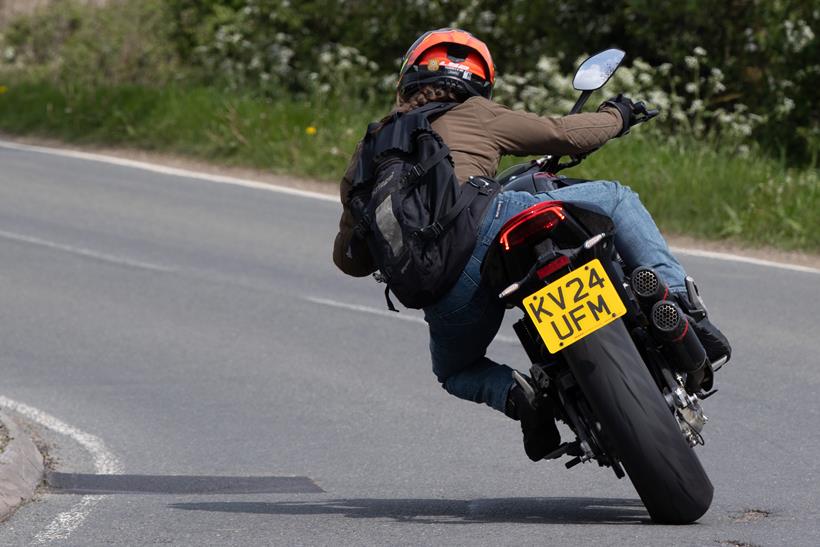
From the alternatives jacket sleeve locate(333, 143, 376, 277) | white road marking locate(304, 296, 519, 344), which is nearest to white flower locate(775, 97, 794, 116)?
white road marking locate(304, 296, 519, 344)

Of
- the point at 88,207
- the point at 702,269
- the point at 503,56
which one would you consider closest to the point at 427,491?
the point at 702,269

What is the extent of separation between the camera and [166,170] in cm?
1611

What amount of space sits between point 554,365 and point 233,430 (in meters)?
3.01

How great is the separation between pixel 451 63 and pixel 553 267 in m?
1.00

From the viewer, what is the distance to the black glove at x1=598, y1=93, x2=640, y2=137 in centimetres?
578

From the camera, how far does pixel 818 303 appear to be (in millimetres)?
10547

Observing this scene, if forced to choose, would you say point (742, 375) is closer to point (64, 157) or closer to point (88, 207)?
point (88, 207)

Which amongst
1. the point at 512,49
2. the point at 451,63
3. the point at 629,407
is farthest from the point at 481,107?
the point at 512,49

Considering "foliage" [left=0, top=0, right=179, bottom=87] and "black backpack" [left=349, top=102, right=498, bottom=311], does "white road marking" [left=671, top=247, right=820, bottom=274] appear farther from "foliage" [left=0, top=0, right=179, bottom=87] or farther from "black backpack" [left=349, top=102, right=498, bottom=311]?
"foliage" [left=0, top=0, right=179, bottom=87]

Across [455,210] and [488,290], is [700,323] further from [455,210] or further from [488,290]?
[455,210]

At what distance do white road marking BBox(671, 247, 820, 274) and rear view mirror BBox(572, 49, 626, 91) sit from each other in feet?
20.8

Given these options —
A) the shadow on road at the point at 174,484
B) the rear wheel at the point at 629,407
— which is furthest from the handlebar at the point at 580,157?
the shadow on road at the point at 174,484

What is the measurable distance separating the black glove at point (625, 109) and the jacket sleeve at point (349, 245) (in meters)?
0.98

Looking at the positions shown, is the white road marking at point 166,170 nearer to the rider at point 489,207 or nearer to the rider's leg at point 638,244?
the rider at point 489,207
